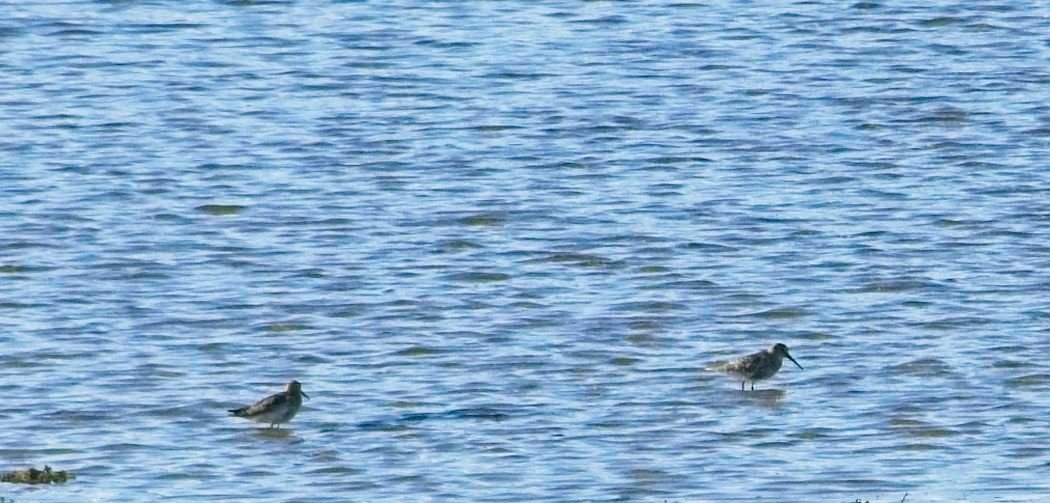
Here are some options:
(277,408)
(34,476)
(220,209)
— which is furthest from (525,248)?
(34,476)

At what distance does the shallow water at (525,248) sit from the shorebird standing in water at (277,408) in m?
0.19

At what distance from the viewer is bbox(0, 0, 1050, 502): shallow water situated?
50.9 ft

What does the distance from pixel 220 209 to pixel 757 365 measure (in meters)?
7.26

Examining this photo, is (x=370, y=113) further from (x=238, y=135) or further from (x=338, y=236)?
(x=338, y=236)

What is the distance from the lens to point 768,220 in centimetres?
2198

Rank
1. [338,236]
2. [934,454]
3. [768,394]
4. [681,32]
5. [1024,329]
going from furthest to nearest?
1. [681,32]
2. [338,236]
3. [1024,329]
4. [768,394]
5. [934,454]

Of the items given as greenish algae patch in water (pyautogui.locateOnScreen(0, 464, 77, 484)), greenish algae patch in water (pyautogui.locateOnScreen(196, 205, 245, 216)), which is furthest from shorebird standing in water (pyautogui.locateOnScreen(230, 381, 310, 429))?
greenish algae patch in water (pyautogui.locateOnScreen(196, 205, 245, 216))

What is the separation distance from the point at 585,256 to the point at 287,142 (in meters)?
5.39

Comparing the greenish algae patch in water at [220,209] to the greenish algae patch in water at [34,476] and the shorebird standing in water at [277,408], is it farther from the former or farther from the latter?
the greenish algae patch in water at [34,476]

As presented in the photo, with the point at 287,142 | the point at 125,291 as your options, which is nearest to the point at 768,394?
the point at 125,291

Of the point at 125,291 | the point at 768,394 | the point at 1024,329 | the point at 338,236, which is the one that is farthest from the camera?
the point at 338,236

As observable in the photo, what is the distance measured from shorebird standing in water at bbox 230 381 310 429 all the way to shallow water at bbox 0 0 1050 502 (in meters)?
0.19

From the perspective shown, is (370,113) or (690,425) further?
(370,113)

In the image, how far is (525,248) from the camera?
69.7 ft
